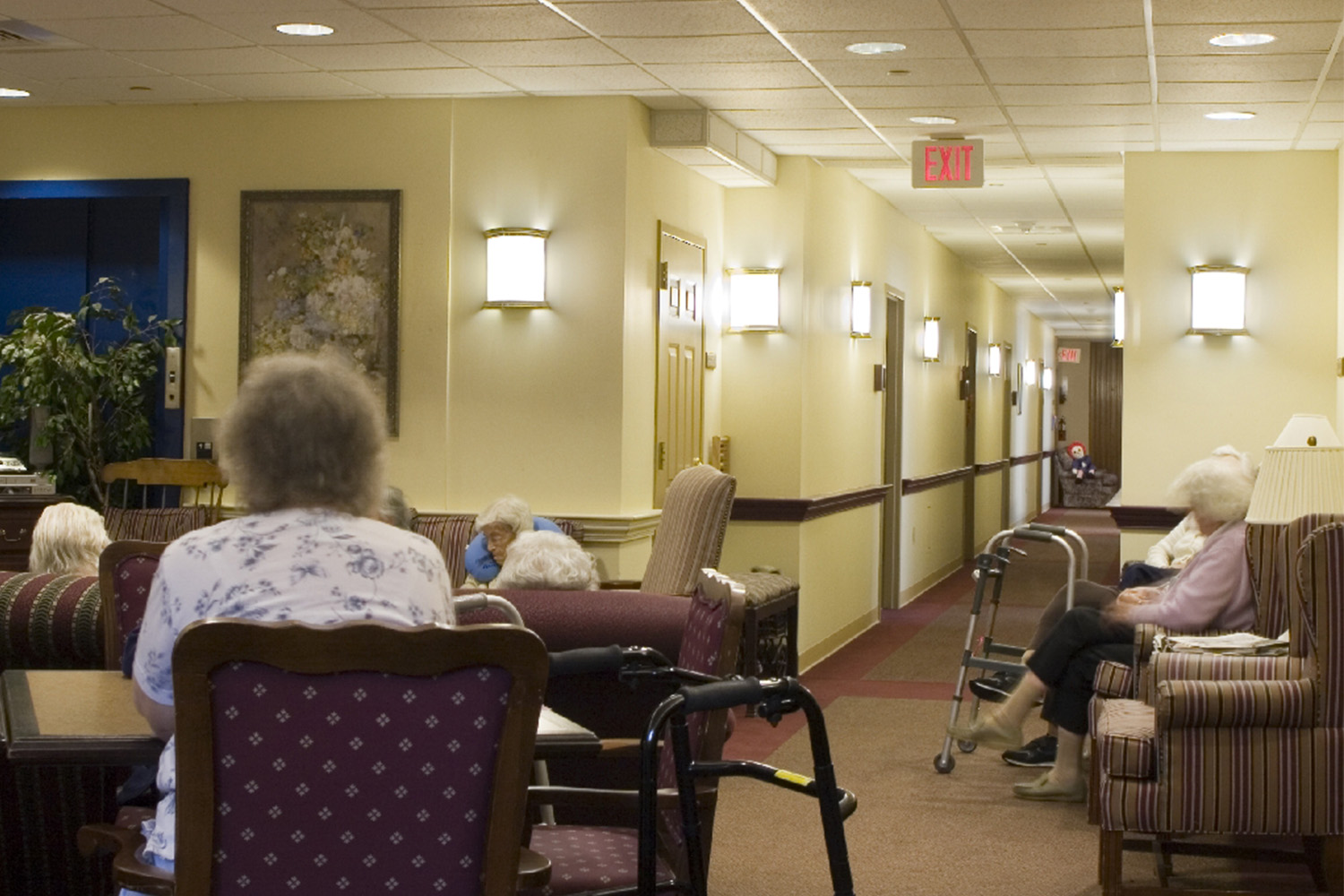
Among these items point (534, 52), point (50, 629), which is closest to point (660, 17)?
point (534, 52)

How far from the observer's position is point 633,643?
178 inches

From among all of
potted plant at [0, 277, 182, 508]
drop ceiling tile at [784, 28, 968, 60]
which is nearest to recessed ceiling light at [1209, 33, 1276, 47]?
drop ceiling tile at [784, 28, 968, 60]

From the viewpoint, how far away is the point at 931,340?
1291 cm

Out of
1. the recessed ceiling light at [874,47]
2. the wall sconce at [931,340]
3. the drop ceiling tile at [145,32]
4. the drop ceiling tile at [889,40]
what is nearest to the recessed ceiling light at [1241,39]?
the drop ceiling tile at [889,40]

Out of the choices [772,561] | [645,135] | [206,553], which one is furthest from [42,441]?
[206,553]

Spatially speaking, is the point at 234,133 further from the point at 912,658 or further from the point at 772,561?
the point at 912,658

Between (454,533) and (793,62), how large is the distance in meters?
2.49

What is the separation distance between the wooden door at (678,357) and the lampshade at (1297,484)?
2998mm

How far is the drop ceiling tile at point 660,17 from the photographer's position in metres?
5.60

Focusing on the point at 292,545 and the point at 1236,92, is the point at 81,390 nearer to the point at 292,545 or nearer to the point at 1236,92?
the point at 1236,92

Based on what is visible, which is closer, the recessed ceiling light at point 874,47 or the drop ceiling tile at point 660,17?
the drop ceiling tile at point 660,17

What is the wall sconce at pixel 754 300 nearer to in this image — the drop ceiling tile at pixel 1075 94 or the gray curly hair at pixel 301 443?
the drop ceiling tile at pixel 1075 94

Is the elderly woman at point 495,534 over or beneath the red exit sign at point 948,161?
beneath

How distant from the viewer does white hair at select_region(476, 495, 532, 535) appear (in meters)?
6.57
